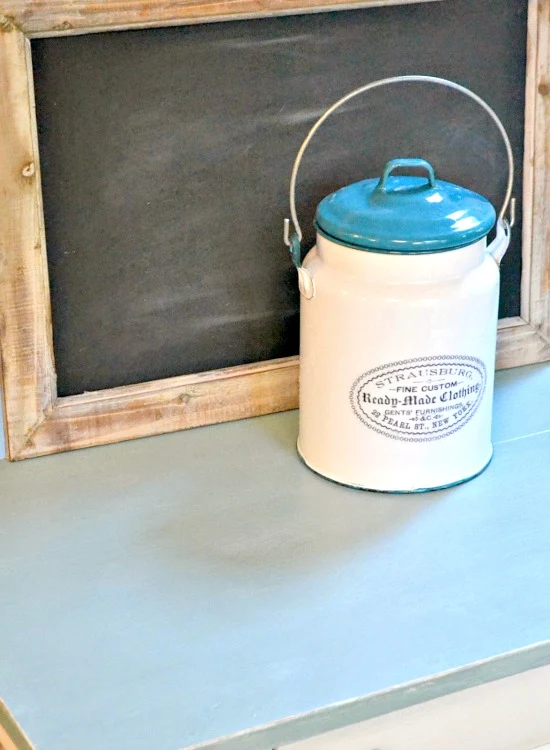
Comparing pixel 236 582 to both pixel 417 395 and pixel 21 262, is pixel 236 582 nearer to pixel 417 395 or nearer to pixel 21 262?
pixel 417 395

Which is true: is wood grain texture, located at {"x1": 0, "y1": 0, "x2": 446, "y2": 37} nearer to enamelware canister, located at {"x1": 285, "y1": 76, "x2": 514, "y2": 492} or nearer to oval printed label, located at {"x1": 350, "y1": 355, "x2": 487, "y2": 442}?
enamelware canister, located at {"x1": 285, "y1": 76, "x2": 514, "y2": 492}

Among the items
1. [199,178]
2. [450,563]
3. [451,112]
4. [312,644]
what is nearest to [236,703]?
[312,644]

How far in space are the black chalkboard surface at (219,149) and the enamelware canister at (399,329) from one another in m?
0.06

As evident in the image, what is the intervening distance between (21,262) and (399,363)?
34 cm

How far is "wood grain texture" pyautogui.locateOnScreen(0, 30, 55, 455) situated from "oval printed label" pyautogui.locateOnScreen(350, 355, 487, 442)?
0.95 ft

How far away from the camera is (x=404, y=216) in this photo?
3.11ft

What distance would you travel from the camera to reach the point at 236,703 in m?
0.77

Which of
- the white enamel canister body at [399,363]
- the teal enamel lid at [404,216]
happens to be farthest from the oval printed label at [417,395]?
the teal enamel lid at [404,216]

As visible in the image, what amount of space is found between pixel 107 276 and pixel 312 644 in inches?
15.8

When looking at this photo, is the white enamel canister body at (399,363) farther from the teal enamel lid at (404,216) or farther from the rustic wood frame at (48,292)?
the rustic wood frame at (48,292)

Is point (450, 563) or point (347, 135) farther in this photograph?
point (347, 135)

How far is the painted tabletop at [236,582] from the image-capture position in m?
0.78

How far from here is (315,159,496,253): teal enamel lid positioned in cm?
94

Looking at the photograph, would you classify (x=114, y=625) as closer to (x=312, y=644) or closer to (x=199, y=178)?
(x=312, y=644)
